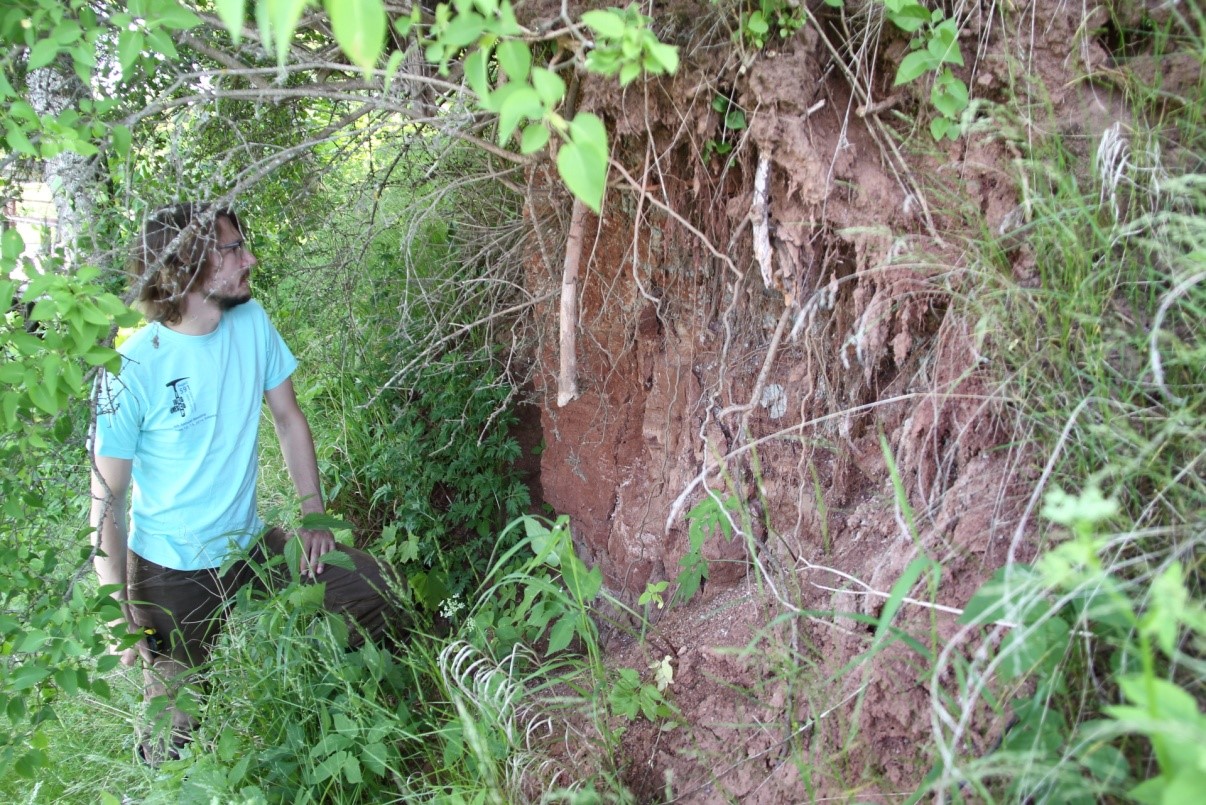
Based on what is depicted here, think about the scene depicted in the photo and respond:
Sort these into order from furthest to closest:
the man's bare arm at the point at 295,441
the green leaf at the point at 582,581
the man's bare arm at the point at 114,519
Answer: the man's bare arm at the point at 295,441 < the man's bare arm at the point at 114,519 < the green leaf at the point at 582,581

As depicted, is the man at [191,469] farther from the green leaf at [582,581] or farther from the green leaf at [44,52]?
the green leaf at [44,52]

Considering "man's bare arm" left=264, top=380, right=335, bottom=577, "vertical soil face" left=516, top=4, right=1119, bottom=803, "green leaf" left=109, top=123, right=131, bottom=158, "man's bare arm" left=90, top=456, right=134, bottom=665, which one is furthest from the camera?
"man's bare arm" left=264, top=380, right=335, bottom=577

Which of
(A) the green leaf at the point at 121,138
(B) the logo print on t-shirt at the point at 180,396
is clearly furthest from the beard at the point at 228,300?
(A) the green leaf at the point at 121,138

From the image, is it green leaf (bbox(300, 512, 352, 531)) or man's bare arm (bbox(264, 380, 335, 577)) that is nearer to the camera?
green leaf (bbox(300, 512, 352, 531))

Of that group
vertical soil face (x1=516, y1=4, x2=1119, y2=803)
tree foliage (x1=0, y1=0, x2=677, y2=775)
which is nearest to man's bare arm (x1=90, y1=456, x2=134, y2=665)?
tree foliage (x1=0, y1=0, x2=677, y2=775)

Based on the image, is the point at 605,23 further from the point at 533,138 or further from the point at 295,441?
the point at 295,441

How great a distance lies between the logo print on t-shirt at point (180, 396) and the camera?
9.75 ft

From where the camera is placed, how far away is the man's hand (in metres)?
3.13

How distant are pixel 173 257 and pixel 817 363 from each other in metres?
2.15

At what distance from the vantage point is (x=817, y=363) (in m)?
2.57

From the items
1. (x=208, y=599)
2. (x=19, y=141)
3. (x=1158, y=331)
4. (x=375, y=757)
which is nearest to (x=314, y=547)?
(x=208, y=599)

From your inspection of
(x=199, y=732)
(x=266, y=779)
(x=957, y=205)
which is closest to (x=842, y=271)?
(x=957, y=205)

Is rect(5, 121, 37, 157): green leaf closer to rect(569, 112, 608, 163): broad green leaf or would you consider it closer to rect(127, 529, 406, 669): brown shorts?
rect(569, 112, 608, 163): broad green leaf

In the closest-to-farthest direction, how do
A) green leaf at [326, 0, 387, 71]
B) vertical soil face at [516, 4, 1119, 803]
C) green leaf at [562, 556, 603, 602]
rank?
green leaf at [326, 0, 387, 71] → vertical soil face at [516, 4, 1119, 803] → green leaf at [562, 556, 603, 602]
